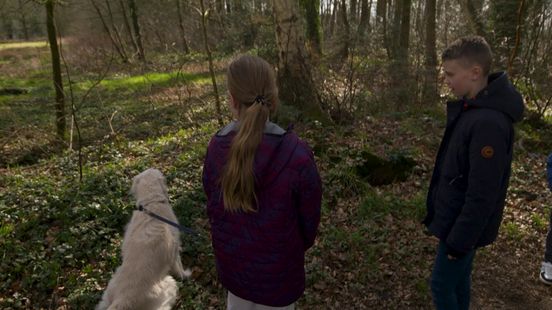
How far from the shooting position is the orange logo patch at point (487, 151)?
102 inches

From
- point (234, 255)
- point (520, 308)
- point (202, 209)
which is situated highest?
point (234, 255)

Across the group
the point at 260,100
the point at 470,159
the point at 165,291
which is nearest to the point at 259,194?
the point at 260,100

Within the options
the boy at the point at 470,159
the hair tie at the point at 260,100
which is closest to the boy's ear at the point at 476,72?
the boy at the point at 470,159

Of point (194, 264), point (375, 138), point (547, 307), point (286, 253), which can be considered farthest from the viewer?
point (375, 138)

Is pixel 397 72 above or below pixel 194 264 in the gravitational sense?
above

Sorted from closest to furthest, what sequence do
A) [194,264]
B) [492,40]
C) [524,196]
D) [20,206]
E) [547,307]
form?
[547,307] → [194,264] → [20,206] → [524,196] → [492,40]

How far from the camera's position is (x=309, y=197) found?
242 centimetres

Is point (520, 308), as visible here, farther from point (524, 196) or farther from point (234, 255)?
point (234, 255)

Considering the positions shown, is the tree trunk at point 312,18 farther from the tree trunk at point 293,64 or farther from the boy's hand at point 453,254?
the boy's hand at point 453,254

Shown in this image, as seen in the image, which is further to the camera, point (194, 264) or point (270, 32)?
point (270, 32)

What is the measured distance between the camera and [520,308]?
4.38 metres

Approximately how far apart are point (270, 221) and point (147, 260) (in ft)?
5.30

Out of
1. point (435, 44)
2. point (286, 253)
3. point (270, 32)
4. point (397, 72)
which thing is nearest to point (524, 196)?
point (397, 72)

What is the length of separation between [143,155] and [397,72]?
6213 millimetres
